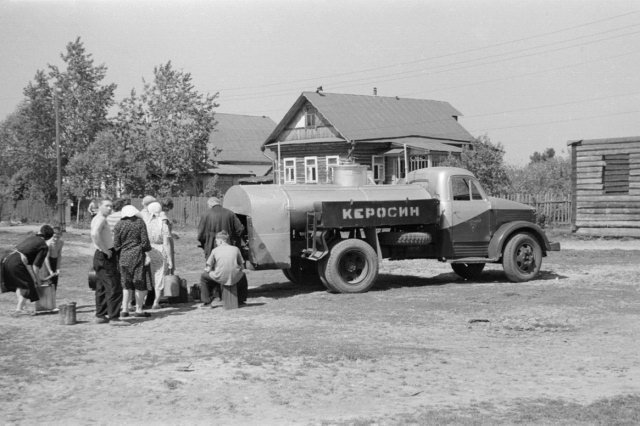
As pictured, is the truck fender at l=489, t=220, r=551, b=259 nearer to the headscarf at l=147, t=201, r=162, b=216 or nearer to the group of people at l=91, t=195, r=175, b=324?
the headscarf at l=147, t=201, r=162, b=216

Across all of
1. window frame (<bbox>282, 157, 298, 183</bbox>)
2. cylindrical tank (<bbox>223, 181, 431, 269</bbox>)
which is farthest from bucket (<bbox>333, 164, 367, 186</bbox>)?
window frame (<bbox>282, 157, 298, 183</bbox>)

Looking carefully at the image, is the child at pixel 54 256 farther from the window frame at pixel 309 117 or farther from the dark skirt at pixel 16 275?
the window frame at pixel 309 117

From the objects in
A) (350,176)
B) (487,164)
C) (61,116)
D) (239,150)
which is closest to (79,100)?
(61,116)

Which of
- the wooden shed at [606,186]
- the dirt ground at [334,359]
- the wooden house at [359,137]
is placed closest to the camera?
the dirt ground at [334,359]

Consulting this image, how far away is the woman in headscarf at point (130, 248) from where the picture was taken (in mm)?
11281

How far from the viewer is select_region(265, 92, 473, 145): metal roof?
4488cm

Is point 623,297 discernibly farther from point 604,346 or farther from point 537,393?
point 537,393

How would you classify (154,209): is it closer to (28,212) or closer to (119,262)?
(119,262)

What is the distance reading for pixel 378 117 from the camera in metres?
47.0

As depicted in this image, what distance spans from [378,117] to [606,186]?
2083 cm

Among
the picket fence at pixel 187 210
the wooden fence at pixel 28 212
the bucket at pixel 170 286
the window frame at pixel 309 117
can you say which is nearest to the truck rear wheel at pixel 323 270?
the bucket at pixel 170 286

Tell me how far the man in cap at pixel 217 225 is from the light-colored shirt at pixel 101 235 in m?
2.39

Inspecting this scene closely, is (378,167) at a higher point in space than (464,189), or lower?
higher

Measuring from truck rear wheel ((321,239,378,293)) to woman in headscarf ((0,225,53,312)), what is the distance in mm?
4910
